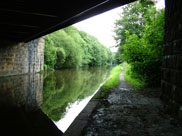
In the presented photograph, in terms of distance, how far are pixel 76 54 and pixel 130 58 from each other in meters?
21.5

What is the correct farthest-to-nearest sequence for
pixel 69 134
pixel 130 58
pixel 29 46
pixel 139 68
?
1. pixel 29 46
2. pixel 130 58
3. pixel 139 68
4. pixel 69 134

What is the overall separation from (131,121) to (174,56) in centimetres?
198

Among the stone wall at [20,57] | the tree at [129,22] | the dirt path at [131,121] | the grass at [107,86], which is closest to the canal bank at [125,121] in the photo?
the dirt path at [131,121]

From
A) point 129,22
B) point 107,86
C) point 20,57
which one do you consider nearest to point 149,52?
point 107,86

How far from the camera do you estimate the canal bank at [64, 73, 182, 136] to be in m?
2.65

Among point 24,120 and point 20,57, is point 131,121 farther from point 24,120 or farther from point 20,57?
point 20,57

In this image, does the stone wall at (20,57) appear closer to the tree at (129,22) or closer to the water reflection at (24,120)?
the tree at (129,22)

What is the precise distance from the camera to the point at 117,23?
56.1 ft

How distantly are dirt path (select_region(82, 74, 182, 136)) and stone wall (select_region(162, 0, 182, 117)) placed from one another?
1.21 ft

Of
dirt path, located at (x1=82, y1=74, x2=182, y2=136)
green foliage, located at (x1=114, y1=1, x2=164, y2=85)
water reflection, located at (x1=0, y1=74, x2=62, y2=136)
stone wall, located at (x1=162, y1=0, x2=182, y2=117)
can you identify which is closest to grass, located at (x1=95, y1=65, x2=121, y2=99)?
dirt path, located at (x1=82, y1=74, x2=182, y2=136)

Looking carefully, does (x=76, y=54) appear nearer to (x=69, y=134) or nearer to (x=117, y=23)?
(x=117, y=23)

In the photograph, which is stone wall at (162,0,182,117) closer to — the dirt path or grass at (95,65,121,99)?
the dirt path

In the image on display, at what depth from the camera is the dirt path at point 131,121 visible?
2.64 m

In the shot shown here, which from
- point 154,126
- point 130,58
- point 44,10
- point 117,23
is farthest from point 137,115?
point 117,23
